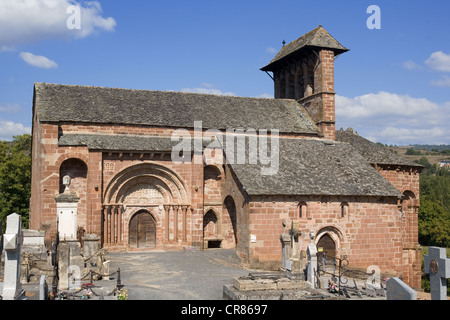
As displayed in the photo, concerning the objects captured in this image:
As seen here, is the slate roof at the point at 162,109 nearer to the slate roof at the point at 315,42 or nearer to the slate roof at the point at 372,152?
the slate roof at the point at 372,152

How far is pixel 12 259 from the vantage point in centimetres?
1070

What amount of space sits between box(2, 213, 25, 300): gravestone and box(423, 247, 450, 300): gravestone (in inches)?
366

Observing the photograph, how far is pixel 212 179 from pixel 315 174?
614cm

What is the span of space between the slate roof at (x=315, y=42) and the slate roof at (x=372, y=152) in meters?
6.20

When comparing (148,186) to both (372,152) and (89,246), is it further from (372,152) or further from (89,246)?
(372,152)

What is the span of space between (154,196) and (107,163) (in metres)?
3.46

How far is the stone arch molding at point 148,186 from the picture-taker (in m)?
25.6

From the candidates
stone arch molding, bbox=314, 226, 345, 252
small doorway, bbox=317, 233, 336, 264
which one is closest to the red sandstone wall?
stone arch molding, bbox=314, 226, 345, 252

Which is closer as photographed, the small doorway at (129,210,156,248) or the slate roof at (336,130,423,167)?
the small doorway at (129,210,156,248)

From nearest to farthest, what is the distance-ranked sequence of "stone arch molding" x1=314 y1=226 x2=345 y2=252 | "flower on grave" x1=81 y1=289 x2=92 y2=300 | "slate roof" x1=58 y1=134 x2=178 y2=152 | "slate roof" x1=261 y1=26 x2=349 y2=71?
"flower on grave" x1=81 y1=289 x2=92 y2=300 < "stone arch molding" x1=314 y1=226 x2=345 y2=252 < "slate roof" x1=58 y1=134 x2=178 y2=152 < "slate roof" x1=261 y1=26 x2=349 y2=71

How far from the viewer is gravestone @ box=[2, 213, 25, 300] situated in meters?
10.5

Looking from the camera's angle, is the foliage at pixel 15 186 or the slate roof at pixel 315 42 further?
the foliage at pixel 15 186

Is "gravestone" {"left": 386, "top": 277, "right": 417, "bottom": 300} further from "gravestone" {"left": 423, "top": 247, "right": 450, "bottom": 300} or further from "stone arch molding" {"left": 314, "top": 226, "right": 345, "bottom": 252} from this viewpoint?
"stone arch molding" {"left": 314, "top": 226, "right": 345, "bottom": 252}

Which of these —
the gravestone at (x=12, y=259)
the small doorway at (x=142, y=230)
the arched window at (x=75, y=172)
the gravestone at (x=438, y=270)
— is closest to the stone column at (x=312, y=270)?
the gravestone at (x=438, y=270)
